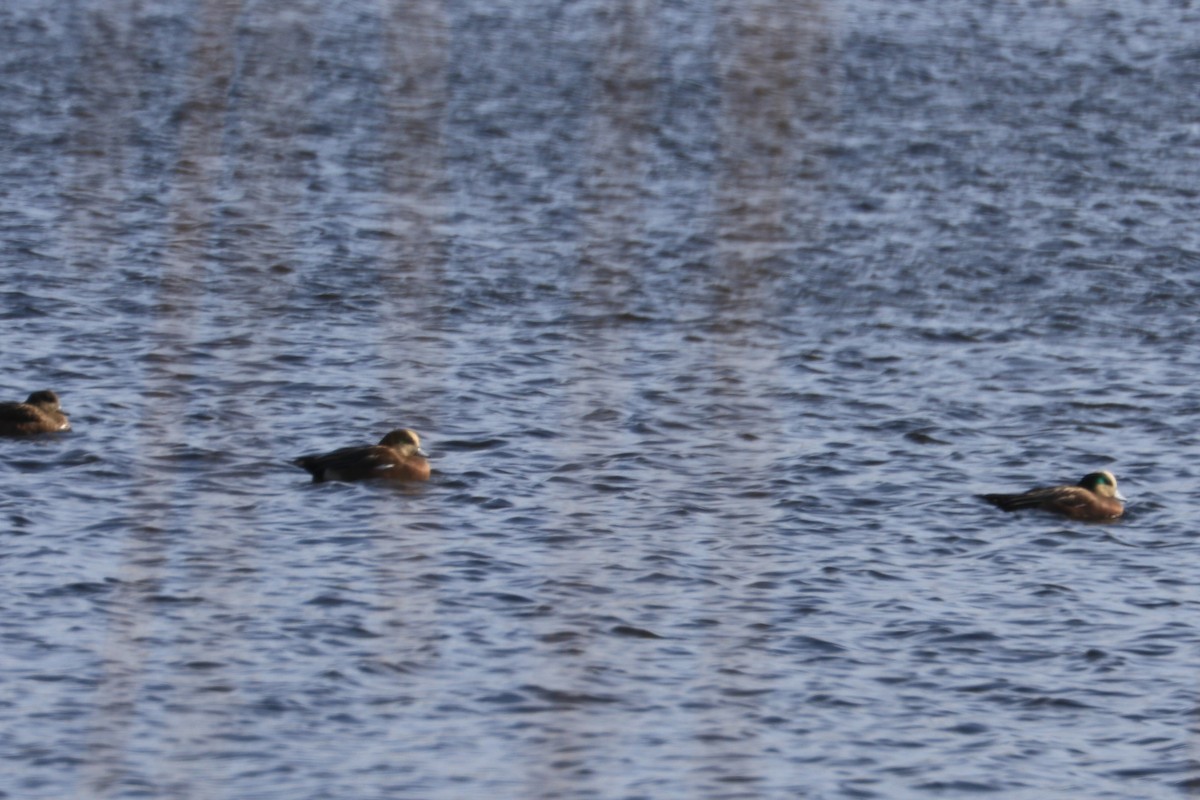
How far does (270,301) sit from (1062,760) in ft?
44.1

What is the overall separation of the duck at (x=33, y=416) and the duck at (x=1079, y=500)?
25.6 ft

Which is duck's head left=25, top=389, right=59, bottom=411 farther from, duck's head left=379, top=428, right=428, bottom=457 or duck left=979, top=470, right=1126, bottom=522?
duck left=979, top=470, right=1126, bottom=522

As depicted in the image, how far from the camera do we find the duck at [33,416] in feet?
55.8

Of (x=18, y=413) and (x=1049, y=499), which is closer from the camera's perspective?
(x=1049, y=499)

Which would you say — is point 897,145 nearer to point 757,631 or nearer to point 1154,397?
point 1154,397

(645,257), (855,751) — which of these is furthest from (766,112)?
(645,257)

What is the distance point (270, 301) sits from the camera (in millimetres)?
22594

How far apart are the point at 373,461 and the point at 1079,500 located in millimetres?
5617

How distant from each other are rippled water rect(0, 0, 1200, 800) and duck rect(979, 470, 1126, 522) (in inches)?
6.2

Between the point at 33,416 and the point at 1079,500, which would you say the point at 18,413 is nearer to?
the point at 33,416

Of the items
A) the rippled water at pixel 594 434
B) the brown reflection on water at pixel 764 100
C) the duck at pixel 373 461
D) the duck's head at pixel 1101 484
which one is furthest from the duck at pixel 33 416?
the brown reflection on water at pixel 764 100

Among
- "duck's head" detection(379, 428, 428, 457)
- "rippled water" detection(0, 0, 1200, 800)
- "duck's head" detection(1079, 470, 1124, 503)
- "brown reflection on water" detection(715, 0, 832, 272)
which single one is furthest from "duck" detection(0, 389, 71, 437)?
"brown reflection on water" detection(715, 0, 832, 272)

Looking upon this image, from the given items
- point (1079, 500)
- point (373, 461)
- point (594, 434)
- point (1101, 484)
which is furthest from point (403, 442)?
point (1101, 484)

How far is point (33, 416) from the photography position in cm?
1705
